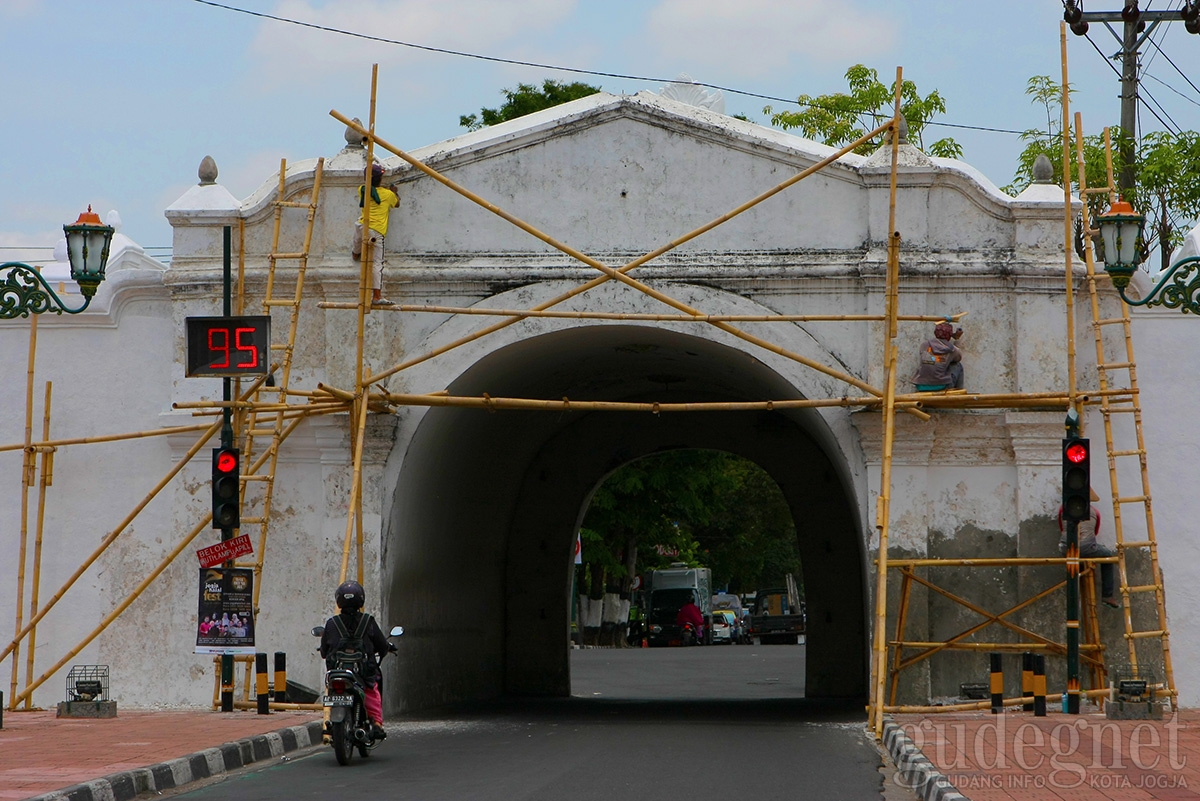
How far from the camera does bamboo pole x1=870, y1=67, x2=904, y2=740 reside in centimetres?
1218

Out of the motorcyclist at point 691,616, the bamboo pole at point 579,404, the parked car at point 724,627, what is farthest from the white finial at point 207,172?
the parked car at point 724,627

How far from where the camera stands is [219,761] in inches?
399

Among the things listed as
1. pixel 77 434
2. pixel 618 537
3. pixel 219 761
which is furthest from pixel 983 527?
pixel 618 537

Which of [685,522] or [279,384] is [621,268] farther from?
[685,522]

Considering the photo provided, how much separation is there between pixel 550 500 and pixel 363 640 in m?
10.1

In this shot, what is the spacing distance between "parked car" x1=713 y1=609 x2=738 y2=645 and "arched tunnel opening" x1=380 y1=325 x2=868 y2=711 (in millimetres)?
26604

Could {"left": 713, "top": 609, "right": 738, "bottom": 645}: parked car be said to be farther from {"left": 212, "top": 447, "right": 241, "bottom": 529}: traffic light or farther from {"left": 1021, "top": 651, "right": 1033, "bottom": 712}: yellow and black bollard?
{"left": 212, "top": 447, "right": 241, "bottom": 529}: traffic light

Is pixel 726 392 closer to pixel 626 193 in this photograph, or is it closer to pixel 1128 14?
pixel 626 193

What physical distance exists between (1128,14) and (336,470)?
51.5 ft

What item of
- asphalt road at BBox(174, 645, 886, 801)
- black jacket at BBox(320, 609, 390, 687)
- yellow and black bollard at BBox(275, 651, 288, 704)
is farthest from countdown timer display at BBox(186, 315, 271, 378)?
asphalt road at BBox(174, 645, 886, 801)

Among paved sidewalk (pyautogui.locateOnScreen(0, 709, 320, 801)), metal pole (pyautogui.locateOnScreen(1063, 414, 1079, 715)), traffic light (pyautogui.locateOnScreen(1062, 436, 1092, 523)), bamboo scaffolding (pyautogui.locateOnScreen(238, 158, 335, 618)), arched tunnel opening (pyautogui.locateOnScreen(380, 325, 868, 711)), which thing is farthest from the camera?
arched tunnel opening (pyautogui.locateOnScreen(380, 325, 868, 711))

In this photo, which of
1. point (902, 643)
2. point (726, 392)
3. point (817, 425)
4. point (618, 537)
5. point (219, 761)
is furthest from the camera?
point (618, 537)

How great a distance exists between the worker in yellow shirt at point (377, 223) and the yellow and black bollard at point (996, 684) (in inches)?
250

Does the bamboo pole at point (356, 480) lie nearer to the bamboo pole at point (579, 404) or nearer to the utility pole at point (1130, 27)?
the bamboo pole at point (579, 404)
